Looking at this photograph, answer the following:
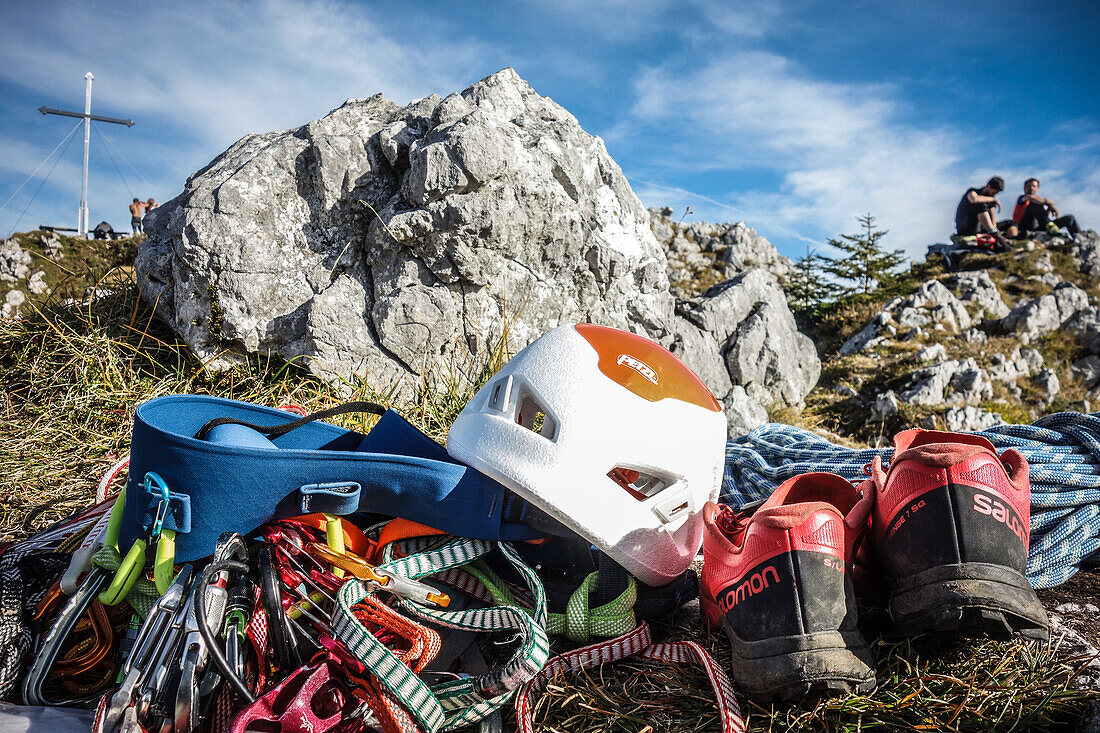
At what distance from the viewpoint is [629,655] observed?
2004mm

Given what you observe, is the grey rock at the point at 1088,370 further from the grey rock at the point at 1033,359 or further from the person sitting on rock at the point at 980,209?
the person sitting on rock at the point at 980,209

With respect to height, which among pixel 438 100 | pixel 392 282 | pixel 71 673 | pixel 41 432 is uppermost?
pixel 438 100

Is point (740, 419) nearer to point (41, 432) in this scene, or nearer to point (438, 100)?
point (438, 100)

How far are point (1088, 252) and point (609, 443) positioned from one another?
1981 centimetres

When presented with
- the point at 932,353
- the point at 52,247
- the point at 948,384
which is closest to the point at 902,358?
the point at 932,353

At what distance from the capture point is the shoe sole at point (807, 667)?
1554 mm

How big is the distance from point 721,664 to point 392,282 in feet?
11.1

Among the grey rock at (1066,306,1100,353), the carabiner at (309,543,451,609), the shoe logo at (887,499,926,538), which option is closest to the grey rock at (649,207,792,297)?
the grey rock at (1066,306,1100,353)

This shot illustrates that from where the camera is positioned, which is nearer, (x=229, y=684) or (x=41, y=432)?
(x=229, y=684)

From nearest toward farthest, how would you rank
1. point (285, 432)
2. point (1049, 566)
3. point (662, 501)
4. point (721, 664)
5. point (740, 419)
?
point (721, 664) < point (662, 501) < point (1049, 566) < point (285, 432) < point (740, 419)

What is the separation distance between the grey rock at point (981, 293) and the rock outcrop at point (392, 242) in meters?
11.0

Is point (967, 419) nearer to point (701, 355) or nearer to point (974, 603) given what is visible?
point (701, 355)

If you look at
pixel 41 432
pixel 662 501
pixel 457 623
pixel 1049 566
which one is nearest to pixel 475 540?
pixel 457 623

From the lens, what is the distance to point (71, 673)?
1.81m
